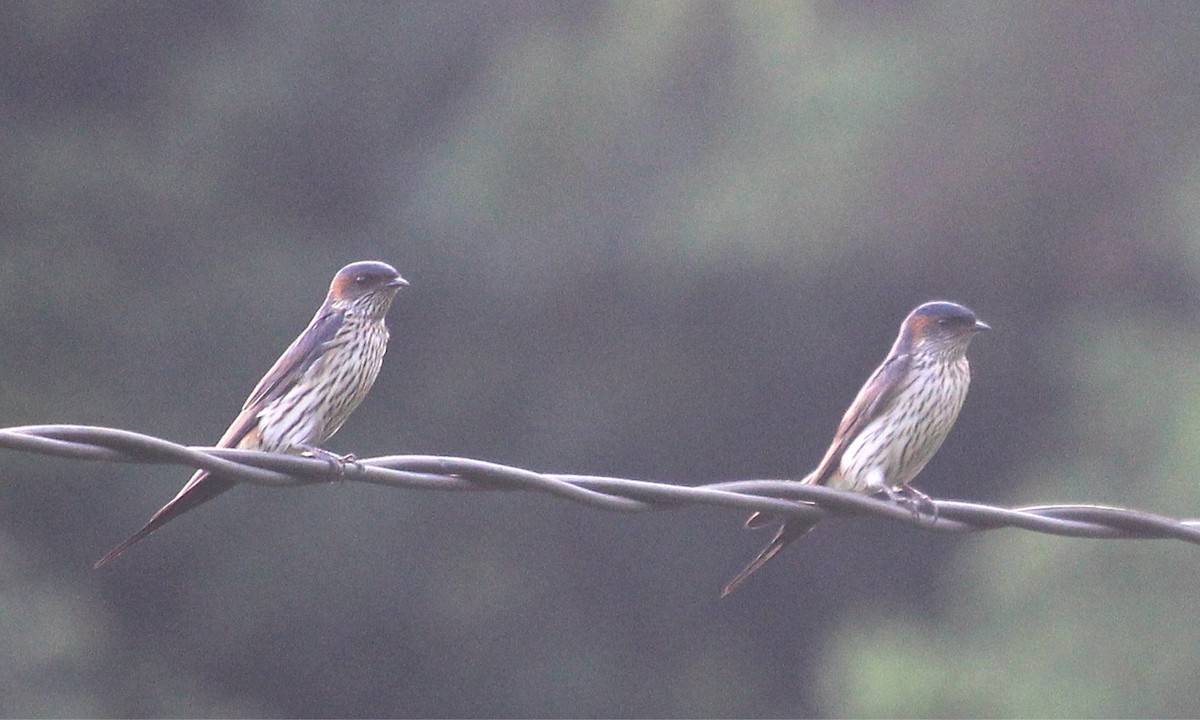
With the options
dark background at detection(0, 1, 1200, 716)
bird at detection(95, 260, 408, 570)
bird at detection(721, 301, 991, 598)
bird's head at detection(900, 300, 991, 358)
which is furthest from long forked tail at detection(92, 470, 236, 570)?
dark background at detection(0, 1, 1200, 716)

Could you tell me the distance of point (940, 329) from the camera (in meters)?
5.80

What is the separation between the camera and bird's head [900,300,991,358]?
18.9 ft

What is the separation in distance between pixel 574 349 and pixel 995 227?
434 cm

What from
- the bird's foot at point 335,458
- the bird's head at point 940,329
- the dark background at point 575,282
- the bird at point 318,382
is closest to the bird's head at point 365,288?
the bird at point 318,382

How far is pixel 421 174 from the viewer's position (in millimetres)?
19000

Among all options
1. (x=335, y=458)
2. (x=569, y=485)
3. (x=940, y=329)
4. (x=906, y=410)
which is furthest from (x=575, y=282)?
(x=569, y=485)

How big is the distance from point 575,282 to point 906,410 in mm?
13514

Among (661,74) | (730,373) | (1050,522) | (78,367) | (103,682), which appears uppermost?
(661,74)

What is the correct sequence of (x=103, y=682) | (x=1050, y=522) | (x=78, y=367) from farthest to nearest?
(x=78, y=367) < (x=103, y=682) < (x=1050, y=522)

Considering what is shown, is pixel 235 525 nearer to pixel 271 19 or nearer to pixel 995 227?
pixel 271 19

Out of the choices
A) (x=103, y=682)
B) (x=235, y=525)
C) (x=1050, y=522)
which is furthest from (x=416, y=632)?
(x=1050, y=522)

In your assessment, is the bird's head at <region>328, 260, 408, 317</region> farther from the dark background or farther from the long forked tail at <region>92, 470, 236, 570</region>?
the dark background

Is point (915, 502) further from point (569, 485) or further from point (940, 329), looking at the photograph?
point (940, 329)

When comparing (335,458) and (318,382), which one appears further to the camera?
(318,382)
